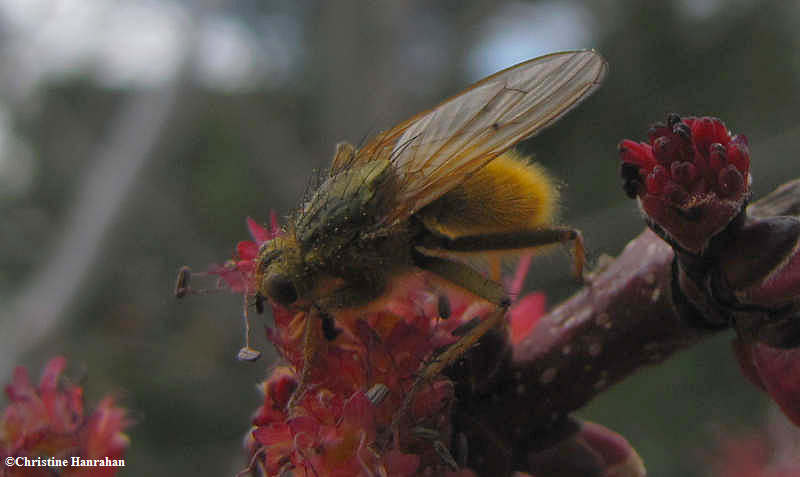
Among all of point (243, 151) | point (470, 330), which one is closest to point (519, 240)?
point (470, 330)

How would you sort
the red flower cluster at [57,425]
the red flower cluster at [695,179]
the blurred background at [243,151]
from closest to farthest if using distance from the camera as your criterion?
the red flower cluster at [695,179]
the red flower cluster at [57,425]
the blurred background at [243,151]

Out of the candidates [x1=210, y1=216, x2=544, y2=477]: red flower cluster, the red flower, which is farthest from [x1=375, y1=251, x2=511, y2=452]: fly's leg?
the red flower

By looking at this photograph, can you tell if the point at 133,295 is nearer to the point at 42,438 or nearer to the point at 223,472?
the point at 223,472

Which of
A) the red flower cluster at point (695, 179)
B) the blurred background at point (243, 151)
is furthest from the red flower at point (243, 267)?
the blurred background at point (243, 151)

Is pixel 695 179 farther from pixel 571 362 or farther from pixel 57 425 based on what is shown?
pixel 57 425

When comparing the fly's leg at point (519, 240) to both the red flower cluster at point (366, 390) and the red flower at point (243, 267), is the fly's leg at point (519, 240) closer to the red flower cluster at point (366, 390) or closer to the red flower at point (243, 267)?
the red flower cluster at point (366, 390)

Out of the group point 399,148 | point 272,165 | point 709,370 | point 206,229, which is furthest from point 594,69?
point 206,229
